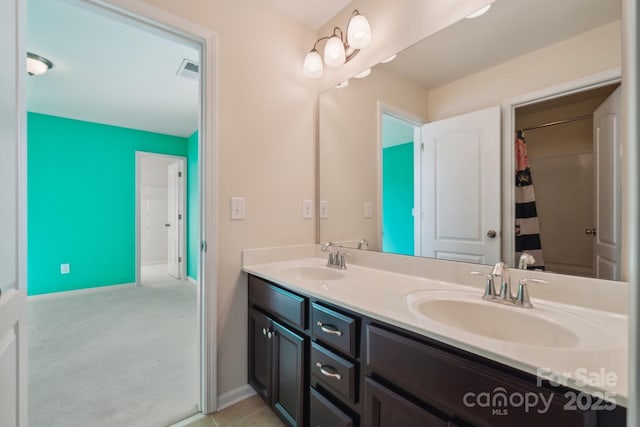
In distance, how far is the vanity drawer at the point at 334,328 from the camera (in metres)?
0.99

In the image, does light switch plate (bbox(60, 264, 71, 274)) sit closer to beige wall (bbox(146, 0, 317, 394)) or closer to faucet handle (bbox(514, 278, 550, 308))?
beige wall (bbox(146, 0, 317, 394))

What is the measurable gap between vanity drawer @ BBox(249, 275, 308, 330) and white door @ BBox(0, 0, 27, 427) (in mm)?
894

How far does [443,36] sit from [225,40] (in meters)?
1.15

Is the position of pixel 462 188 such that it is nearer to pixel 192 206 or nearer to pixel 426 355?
pixel 426 355

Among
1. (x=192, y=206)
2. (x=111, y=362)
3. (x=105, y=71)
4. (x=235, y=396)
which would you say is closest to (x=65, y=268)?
(x=192, y=206)

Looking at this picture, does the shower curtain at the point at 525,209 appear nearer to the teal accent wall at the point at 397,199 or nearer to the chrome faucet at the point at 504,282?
the chrome faucet at the point at 504,282

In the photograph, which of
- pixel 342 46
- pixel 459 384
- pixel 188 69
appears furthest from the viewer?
pixel 188 69

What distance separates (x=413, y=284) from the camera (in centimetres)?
127

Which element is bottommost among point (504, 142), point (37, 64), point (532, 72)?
point (504, 142)

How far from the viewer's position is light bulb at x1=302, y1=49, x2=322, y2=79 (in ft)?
5.79

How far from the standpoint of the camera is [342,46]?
1.70 metres

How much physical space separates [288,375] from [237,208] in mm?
906

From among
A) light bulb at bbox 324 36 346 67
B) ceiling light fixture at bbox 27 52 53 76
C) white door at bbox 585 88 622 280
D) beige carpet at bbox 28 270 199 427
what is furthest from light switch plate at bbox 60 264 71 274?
white door at bbox 585 88 622 280

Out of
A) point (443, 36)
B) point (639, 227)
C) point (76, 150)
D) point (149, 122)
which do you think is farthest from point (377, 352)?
point (76, 150)
